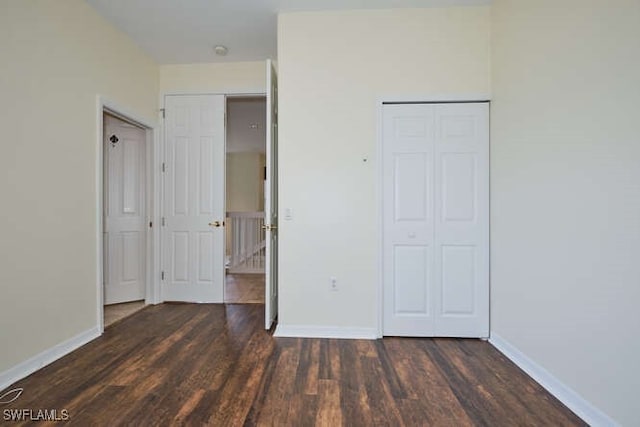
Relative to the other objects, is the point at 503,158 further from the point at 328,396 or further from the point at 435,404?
the point at 328,396

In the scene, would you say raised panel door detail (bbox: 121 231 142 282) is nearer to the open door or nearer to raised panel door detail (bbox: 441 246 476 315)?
the open door

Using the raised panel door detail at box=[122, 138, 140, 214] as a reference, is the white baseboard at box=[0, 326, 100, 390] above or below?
below

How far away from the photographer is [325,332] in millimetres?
2553

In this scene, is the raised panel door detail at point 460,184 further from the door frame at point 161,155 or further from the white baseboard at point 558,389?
the door frame at point 161,155

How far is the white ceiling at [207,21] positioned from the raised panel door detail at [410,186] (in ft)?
4.33

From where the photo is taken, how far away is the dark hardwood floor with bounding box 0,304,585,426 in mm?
1566

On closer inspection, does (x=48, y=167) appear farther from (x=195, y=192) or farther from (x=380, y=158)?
(x=380, y=158)

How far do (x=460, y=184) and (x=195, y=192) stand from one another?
2.89m

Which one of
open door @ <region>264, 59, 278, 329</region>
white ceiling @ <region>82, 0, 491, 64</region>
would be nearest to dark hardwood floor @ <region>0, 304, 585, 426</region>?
open door @ <region>264, 59, 278, 329</region>

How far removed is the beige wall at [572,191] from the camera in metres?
1.39

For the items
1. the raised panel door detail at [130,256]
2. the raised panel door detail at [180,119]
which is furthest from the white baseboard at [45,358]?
the raised panel door detail at [180,119]

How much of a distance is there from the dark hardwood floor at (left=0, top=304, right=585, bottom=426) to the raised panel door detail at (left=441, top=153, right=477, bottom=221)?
111 cm

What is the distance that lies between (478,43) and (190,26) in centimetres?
263

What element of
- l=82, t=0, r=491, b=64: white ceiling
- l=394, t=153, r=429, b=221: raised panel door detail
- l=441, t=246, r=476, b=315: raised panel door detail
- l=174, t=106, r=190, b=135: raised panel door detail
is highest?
l=82, t=0, r=491, b=64: white ceiling
